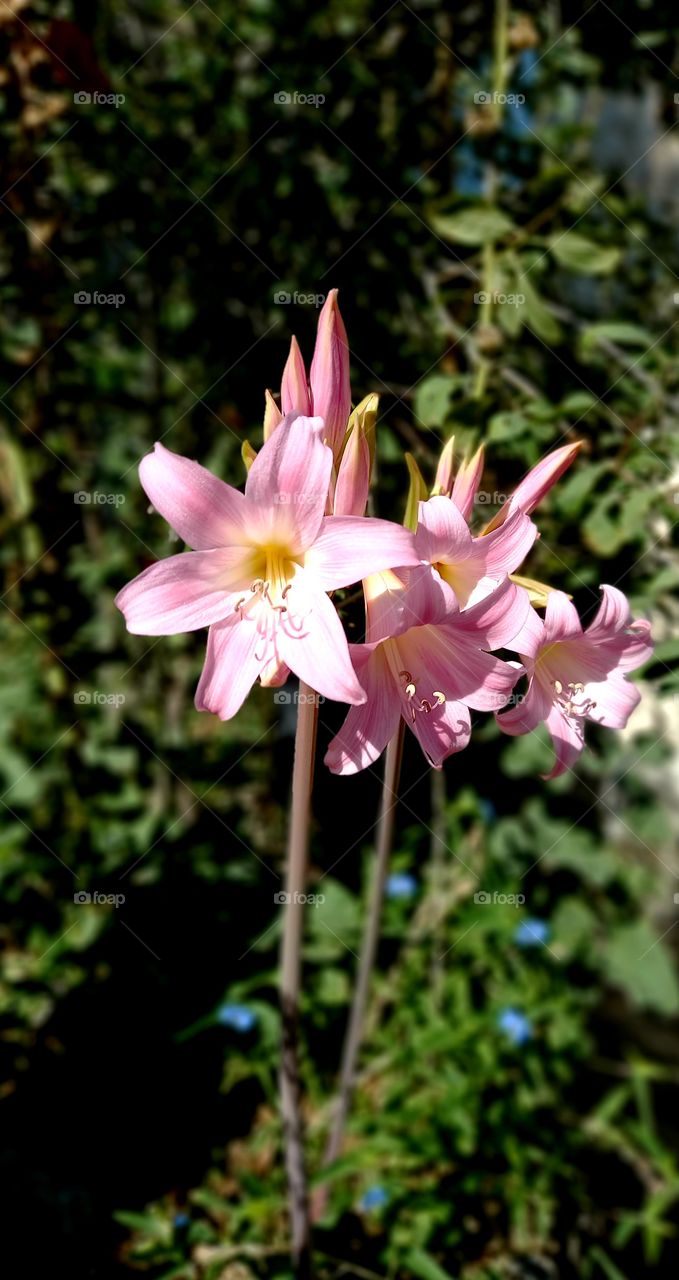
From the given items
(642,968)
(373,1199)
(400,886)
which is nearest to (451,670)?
(373,1199)

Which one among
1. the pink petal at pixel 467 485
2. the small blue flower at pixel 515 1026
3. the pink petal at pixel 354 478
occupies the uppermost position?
the pink petal at pixel 467 485

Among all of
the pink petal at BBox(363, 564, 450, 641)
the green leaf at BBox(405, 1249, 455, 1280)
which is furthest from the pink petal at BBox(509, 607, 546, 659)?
the green leaf at BBox(405, 1249, 455, 1280)

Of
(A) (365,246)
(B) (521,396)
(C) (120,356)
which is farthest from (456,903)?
(C) (120,356)

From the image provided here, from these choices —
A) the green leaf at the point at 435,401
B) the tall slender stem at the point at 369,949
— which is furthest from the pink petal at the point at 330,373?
the green leaf at the point at 435,401

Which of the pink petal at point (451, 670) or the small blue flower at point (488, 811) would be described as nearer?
the pink petal at point (451, 670)

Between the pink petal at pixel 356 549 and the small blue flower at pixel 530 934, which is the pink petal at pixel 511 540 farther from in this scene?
the small blue flower at pixel 530 934

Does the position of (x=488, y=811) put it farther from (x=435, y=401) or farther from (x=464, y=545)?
(x=464, y=545)

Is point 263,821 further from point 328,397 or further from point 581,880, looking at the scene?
point 328,397
